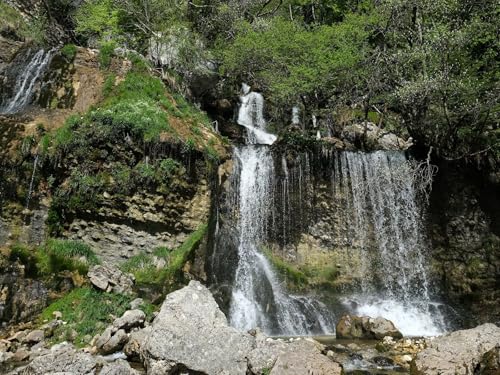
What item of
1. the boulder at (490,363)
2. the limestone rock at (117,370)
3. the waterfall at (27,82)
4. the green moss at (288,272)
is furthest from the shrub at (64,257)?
the boulder at (490,363)

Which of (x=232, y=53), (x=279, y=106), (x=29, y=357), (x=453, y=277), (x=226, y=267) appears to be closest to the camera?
(x=29, y=357)

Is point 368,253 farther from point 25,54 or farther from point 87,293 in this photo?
point 25,54

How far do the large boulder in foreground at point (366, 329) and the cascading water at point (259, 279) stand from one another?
1.45m

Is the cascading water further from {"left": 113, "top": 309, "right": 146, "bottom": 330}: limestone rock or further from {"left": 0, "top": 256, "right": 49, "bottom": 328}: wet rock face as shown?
{"left": 0, "top": 256, "right": 49, "bottom": 328}: wet rock face

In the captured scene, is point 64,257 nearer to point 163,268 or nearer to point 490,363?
point 163,268

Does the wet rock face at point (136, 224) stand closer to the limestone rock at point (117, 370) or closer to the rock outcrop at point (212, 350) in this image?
the rock outcrop at point (212, 350)

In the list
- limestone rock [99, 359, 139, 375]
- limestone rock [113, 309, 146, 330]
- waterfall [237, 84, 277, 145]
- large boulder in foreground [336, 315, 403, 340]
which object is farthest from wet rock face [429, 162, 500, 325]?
limestone rock [99, 359, 139, 375]

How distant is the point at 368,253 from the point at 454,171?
4482mm

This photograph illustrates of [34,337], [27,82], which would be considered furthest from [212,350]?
[27,82]

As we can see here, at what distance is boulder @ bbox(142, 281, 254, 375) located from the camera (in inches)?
298

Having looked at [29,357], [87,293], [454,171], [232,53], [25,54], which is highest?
[232,53]

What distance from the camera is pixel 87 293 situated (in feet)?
39.1

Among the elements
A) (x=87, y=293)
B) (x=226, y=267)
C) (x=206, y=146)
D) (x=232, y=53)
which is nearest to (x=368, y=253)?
(x=226, y=267)

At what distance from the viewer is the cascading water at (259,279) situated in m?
13.8
